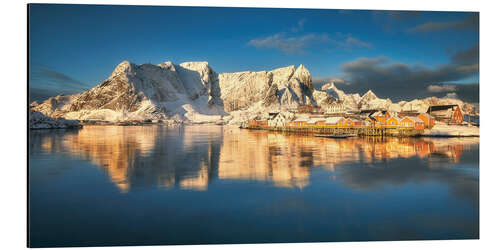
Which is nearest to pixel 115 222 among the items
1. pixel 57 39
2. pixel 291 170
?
pixel 57 39

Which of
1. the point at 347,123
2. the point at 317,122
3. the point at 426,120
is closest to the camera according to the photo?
the point at 426,120

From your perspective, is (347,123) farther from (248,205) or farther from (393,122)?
(248,205)

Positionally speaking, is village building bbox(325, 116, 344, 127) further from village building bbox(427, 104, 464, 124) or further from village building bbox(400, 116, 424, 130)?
village building bbox(427, 104, 464, 124)

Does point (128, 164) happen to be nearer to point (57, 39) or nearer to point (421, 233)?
point (57, 39)

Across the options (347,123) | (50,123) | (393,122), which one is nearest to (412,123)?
(393,122)

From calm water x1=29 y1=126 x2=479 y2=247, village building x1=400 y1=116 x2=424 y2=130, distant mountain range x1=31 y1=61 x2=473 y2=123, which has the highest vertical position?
distant mountain range x1=31 y1=61 x2=473 y2=123

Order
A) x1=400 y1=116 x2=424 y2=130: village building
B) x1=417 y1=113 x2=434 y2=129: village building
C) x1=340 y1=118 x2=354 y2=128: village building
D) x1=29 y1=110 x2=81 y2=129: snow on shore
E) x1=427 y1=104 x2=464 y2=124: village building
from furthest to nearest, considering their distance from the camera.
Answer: x1=29 y1=110 x2=81 y2=129: snow on shore → x1=340 y1=118 x2=354 y2=128: village building → x1=400 y1=116 x2=424 y2=130: village building → x1=417 y1=113 x2=434 y2=129: village building → x1=427 y1=104 x2=464 y2=124: village building

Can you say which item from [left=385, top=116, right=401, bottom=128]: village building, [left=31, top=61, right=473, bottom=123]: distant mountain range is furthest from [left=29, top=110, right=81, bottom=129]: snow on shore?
[left=385, top=116, right=401, bottom=128]: village building

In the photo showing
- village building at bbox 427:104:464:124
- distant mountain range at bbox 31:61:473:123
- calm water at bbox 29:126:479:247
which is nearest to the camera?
calm water at bbox 29:126:479:247

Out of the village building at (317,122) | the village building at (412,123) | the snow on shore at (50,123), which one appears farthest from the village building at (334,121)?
the snow on shore at (50,123)
